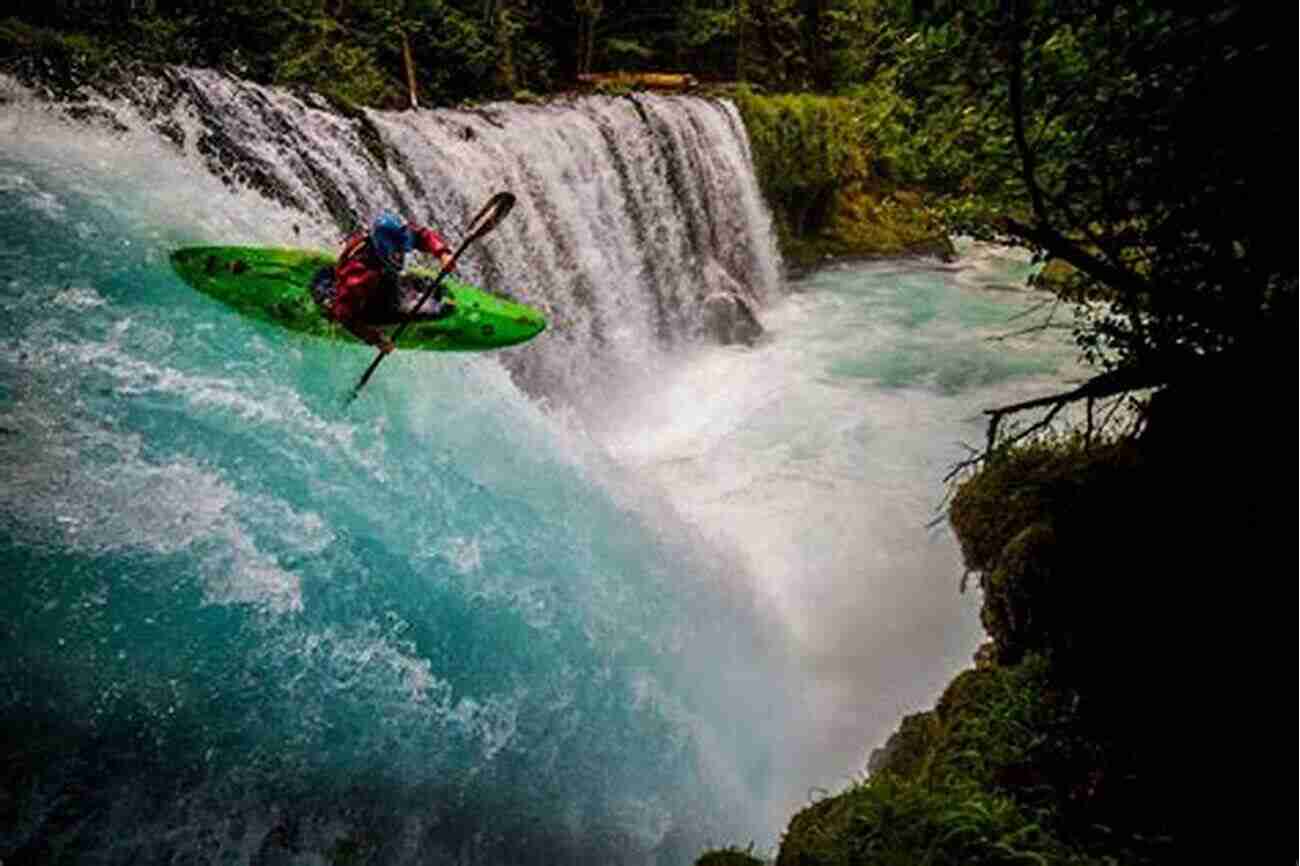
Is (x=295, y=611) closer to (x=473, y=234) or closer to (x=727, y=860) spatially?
(x=727, y=860)

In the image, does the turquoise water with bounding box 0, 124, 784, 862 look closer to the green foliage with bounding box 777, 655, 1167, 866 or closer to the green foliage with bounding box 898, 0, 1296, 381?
the green foliage with bounding box 777, 655, 1167, 866

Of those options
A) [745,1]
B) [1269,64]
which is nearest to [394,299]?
[1269,64]

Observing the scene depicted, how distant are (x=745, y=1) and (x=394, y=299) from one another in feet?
61.3

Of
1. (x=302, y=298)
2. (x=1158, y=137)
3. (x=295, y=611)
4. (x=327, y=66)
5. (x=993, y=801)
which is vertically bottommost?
(x=295, y=611)

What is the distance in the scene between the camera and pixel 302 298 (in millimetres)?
5762

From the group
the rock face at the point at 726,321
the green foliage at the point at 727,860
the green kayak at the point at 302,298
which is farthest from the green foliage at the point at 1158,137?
the rock face at the point at 726,321

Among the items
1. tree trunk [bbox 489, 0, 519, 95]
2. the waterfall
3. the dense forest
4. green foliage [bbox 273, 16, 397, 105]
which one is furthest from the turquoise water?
tree trunk [bbox 489, 0, 519, 95]

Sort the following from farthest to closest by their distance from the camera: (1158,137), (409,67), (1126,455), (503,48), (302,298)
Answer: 1. (503,48)
2. (409,67)
3. (302,298)
4. (1126,455)
5. (1158,137)

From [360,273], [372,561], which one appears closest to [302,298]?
[360,273]

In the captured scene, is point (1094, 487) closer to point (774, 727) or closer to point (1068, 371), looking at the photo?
point (774, 727)

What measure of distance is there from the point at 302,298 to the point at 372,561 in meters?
2.15

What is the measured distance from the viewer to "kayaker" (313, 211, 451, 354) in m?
5.46

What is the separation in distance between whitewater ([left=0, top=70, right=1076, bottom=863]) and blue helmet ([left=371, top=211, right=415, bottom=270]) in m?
0.92

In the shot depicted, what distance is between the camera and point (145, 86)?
21.9 feet
